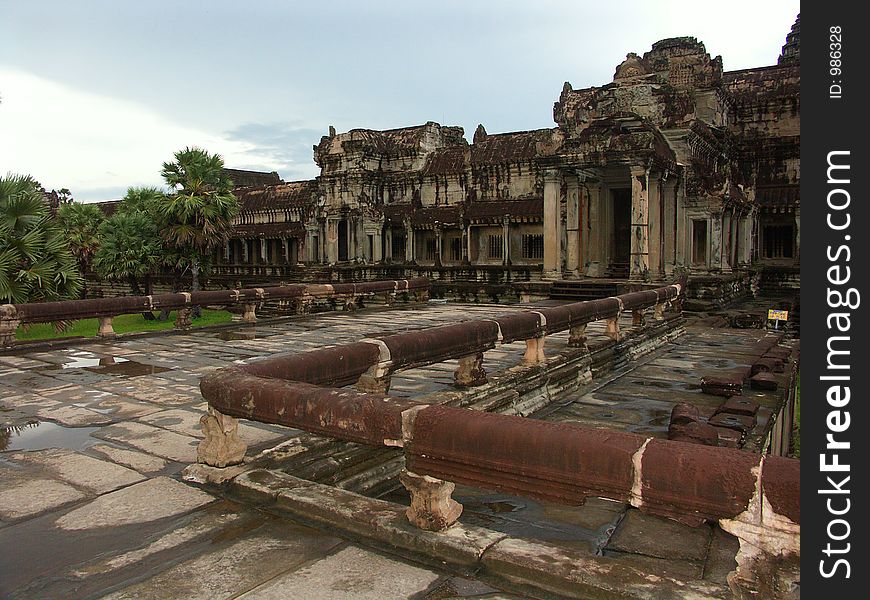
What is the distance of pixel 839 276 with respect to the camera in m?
2.51

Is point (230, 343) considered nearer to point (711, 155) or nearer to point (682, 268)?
point (682, 268)

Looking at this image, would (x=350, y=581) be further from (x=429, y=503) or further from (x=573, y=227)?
(x=573, y=227)

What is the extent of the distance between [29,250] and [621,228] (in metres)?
19.5

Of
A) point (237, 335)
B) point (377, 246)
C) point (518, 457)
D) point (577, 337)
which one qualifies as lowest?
point (237, 335)

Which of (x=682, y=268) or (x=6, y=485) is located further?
(x=682, y=268)

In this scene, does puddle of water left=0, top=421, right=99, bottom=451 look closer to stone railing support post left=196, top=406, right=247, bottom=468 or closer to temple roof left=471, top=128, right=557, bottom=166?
stone railing support post left=196, top=406, right=247, bottom=468

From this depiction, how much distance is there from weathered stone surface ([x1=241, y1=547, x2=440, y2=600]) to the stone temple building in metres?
18.3

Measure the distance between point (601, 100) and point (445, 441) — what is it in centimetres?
2166

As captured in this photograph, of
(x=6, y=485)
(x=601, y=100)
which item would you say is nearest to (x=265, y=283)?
(x=601, y=100)

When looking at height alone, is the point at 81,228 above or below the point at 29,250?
above

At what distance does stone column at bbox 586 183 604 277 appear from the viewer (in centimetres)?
2389

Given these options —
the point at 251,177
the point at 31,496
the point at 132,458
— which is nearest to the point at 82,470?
the point at 132,458

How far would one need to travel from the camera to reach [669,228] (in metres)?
23.1

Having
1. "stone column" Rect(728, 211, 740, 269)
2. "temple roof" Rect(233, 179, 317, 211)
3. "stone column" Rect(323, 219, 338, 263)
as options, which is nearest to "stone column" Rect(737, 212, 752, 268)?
"stone column" Rect(728, 211, 740, 269)
